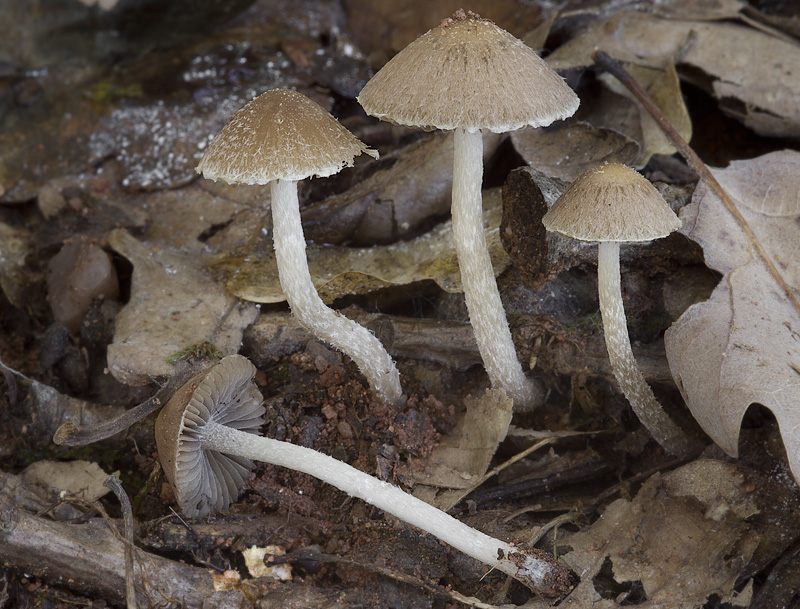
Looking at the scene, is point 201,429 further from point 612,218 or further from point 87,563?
point 612,218

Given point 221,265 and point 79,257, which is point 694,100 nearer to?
point 221,265

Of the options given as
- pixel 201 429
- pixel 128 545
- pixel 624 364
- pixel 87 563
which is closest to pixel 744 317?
pixel 624 364

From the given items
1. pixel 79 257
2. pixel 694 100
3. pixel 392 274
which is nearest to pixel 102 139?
pixel 79 257

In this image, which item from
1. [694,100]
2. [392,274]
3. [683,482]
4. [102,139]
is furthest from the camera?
[102,139]

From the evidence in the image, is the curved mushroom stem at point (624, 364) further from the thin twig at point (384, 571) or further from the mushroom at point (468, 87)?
the thin twig at point (384, 571)

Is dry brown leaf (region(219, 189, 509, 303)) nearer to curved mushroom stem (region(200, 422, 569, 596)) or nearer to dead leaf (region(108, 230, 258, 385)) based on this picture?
dead leaf (region(108, 230, 258, 385))

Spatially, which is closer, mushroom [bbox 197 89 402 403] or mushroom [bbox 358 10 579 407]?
mushroom [bbox 358 10 579 407]

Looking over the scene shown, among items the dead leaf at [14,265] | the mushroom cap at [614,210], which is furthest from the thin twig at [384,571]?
the dead leaf at [14,265]

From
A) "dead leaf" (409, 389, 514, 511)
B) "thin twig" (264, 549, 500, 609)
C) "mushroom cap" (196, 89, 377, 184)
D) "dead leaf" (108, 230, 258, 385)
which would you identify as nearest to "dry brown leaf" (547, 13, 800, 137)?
"mushroom cap" (196, 89, 377, 184)
